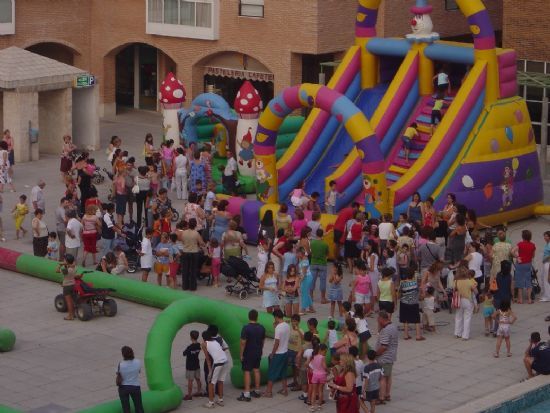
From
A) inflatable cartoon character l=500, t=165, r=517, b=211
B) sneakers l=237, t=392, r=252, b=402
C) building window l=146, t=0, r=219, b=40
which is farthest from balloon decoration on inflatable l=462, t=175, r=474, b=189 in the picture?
building window l=146, t=0, r=219, b=40

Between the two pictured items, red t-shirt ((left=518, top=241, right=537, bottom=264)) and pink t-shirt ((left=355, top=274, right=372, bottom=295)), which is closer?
pink t-shirt ((left=355, top=274, right=372, bottom=295))

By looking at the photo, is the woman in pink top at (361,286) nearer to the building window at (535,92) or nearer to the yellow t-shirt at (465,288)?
the yellow t-shirt at (465,288)

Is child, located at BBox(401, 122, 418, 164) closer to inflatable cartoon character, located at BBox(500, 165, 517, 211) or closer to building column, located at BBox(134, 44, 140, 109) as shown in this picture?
inflatable cartoon character, located at BBox(500, 165, 517, 211)

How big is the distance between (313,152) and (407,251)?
7497 mm

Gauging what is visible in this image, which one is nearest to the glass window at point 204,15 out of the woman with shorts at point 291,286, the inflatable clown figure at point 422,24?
the inflatable clown figure at point 422,24

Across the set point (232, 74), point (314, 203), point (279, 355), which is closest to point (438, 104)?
point (314, 203)

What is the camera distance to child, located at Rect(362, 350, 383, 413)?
2200 cm

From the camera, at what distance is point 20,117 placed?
4053 cm

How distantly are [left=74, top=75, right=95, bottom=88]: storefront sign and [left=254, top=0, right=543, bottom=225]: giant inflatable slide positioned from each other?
9582mm

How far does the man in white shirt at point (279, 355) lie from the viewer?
22750 mm

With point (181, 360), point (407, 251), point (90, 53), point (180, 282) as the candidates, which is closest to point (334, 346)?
point (181, 360)

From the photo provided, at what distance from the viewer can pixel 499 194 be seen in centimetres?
3300

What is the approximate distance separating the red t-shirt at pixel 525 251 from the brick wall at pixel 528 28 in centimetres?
1521

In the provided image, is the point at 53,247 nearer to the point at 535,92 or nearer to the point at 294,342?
the point at 294,342
